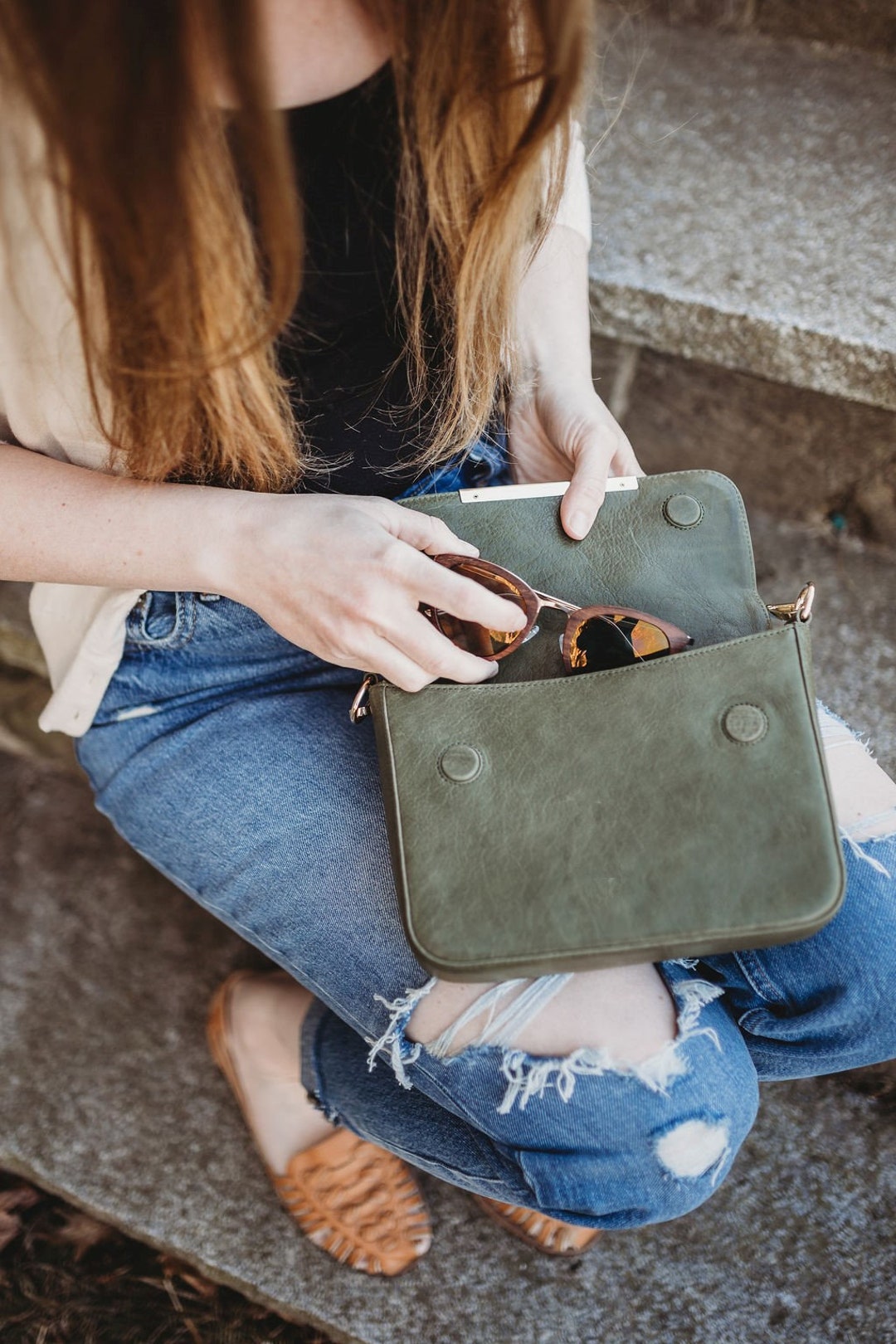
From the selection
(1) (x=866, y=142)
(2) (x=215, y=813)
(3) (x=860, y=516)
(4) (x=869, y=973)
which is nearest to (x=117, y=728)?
(2) (x=215, y=813)

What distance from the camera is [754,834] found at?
28.4 inches

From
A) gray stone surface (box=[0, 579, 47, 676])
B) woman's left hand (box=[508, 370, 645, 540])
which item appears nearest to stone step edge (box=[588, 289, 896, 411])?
woman's left hand (box=[508, 370, 645, 540])

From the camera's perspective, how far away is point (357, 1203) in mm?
1174

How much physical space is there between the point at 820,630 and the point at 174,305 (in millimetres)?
989

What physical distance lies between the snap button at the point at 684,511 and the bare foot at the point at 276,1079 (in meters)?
0.79

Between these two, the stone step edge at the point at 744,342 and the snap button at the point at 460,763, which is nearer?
the snap button at the point at 460,763

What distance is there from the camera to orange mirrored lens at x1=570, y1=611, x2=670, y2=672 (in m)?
0.79

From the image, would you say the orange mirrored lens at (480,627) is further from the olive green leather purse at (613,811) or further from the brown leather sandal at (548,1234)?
the brown leather sandal at (548,1234)

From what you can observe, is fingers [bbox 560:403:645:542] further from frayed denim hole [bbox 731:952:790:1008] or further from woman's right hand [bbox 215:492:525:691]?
frayed denim hole [bbox 731:952:790:1008]

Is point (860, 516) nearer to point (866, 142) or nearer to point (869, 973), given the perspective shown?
point (866, 142)

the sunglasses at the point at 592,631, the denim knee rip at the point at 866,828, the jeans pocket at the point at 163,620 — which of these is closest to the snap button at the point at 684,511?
the sunglasses at the point at 592,631

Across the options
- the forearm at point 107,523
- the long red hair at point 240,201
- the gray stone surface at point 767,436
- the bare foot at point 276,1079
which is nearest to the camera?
the long red hair at point 240,201

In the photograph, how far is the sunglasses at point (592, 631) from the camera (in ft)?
2.58

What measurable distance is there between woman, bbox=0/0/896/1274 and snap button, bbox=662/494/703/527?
75 mm
